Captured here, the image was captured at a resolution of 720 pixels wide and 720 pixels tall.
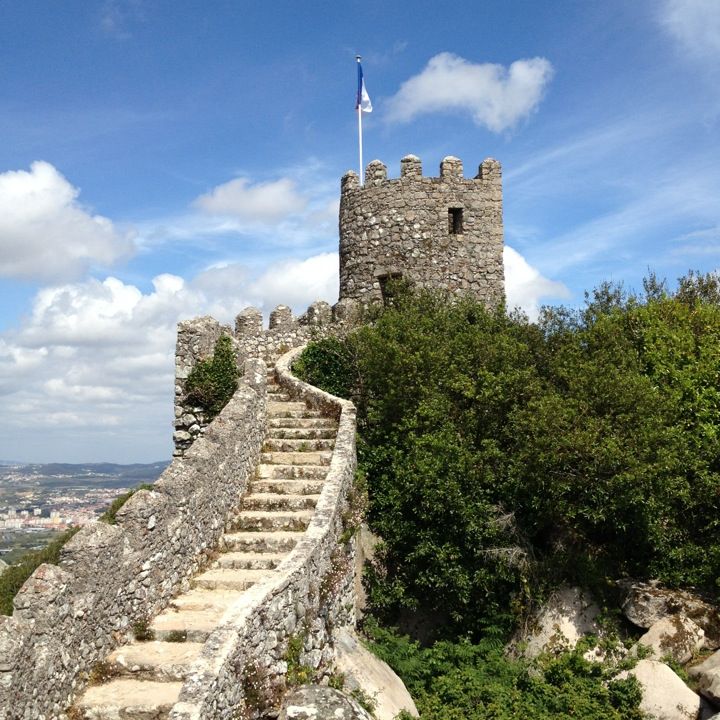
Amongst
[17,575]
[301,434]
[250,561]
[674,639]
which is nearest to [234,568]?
[250,561]

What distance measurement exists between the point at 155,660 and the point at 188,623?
2.76 ft

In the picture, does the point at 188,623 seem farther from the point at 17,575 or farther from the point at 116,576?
the point at 17,575

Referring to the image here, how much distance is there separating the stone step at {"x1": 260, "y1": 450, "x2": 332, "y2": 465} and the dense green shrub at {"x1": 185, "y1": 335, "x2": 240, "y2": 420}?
7.10ft

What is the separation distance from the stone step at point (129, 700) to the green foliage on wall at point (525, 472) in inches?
255

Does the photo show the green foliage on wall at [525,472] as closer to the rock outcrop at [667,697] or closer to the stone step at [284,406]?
the stone step at [284,406]

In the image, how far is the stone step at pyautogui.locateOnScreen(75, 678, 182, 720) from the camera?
7809 mm

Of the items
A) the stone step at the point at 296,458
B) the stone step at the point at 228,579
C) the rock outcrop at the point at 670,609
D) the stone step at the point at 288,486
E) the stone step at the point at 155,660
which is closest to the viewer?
the stone step at the point at 155,660

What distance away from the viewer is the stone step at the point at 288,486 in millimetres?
13102

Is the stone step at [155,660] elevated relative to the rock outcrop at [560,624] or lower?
elevated

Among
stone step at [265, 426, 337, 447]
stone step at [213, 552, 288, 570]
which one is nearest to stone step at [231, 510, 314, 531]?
stone step at [213, 552, 288, 570]

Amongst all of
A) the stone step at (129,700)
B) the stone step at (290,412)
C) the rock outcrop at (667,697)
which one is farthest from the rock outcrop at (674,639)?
the stone step at (129,700)

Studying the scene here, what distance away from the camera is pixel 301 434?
50.0 feet

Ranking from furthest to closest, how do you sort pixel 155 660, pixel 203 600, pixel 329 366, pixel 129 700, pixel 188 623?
pixel 329 366
pixel 203 600
pixel 188 623
pixel 155 660
pixel 129 700

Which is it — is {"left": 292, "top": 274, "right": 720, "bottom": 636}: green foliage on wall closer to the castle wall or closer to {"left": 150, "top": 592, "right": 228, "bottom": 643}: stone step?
the castle wall
